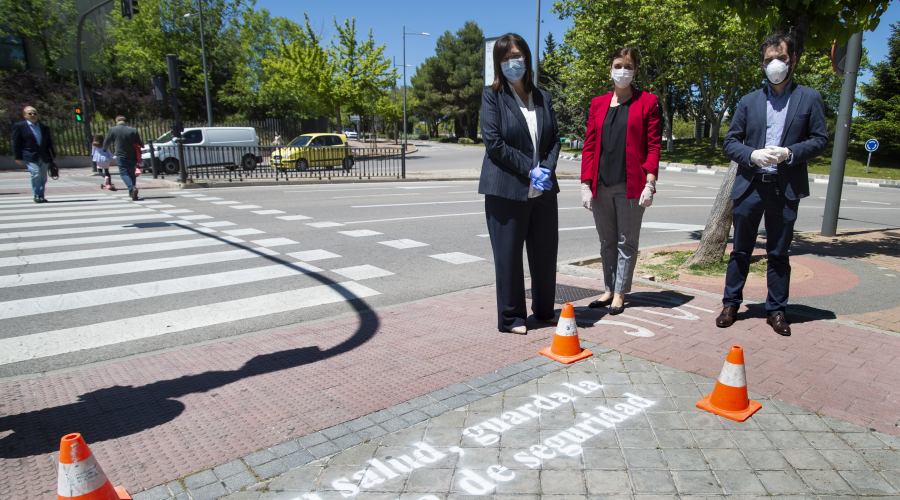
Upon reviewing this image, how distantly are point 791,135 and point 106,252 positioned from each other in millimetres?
7799

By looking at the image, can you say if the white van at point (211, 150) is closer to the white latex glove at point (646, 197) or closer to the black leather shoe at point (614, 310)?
the black leather shoe at point (614, 310)

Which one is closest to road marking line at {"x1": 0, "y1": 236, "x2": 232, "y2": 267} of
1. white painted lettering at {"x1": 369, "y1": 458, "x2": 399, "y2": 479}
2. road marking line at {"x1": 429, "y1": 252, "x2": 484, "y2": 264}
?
road marking line at {"x1": 429, "y1": 252, "x2": 484, "y2": 264}

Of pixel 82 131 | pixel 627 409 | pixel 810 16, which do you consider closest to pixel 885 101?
pixel 810 16

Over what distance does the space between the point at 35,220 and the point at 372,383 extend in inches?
362

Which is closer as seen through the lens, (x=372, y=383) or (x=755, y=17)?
(x=372, y=383)

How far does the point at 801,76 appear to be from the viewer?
121 ft

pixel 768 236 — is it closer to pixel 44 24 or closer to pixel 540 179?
pixel 540 179

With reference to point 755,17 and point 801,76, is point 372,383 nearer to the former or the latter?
point 755,17

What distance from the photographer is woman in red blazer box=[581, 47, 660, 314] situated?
465 centimetres

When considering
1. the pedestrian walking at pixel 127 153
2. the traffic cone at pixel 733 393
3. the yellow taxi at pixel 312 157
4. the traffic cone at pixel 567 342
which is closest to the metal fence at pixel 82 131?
the yellow taxi at pixel 312 157

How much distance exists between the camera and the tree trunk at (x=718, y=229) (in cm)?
654

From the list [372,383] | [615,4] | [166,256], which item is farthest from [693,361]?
[615,4]

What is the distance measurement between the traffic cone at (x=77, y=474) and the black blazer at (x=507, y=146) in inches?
118

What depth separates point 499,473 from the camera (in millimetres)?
2676
